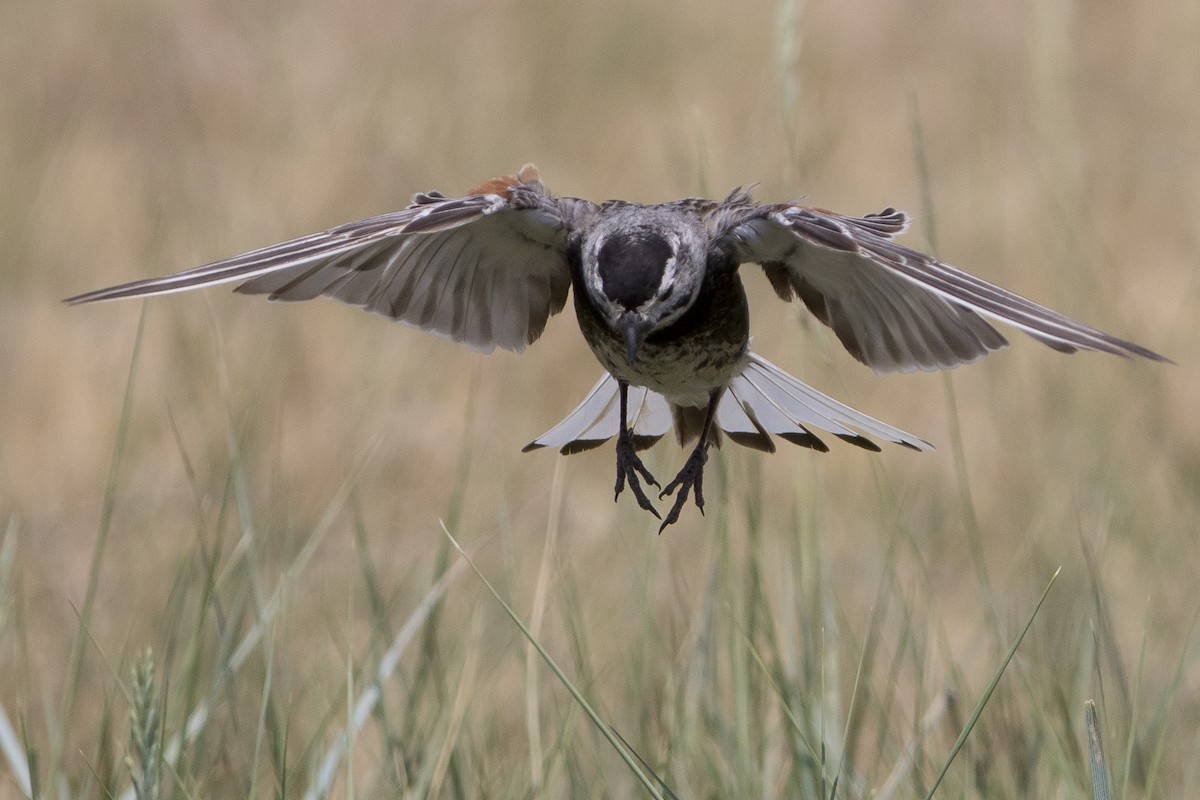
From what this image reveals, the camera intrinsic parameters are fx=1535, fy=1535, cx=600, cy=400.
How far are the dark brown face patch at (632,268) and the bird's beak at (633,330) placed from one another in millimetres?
31

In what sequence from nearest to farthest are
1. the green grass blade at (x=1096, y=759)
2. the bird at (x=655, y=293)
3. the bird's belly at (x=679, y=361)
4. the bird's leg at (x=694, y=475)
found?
1. the green grass blade at (x=1096, y=759)
2. the bird at (x=655, y=293)
3. the bird's leg at (x=694, y=475)
4. the bird's belly at (x=679, y=361)

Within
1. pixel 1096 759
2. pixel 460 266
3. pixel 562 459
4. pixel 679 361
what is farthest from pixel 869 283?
pixel 1096 759

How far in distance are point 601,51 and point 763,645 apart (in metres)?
8.85

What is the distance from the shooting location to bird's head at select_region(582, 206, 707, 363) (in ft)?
12.2

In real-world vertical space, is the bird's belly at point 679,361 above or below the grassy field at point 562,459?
above

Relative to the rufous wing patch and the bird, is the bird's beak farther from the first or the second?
the rufous wing patch

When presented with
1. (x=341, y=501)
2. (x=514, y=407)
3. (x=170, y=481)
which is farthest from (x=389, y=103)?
(x=341, y=501)

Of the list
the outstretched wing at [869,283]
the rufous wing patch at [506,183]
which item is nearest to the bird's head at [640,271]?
the outstretched wing at [869,283]

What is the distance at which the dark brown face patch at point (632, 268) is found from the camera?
372cm

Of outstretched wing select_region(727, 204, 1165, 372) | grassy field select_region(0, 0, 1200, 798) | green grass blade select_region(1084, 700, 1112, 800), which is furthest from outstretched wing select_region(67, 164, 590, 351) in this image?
green grass blade select_region(1084, 700, 1112, 800)

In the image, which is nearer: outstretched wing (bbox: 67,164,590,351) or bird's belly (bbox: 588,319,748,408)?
outstretched wing (bbox: 67,164,590,351)

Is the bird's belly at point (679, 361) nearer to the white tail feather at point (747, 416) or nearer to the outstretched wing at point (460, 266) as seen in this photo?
the white tail feather at point (747, 416)

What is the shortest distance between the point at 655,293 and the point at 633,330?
0.12m

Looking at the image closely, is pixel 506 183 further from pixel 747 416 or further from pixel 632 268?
pixel 747 416
